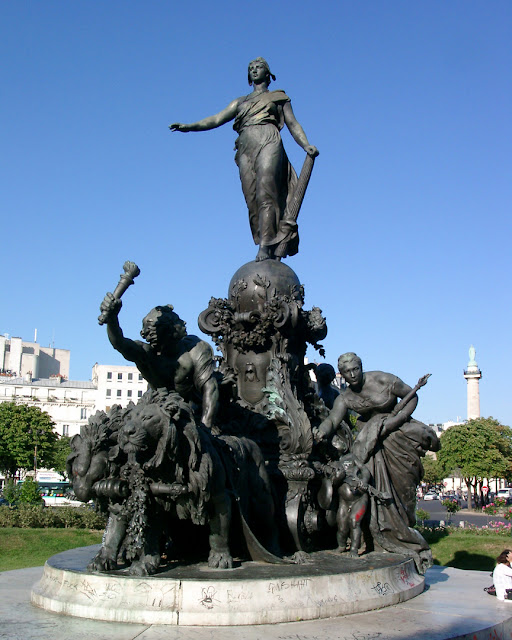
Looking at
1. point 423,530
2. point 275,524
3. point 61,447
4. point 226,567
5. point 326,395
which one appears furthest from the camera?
point 61,447

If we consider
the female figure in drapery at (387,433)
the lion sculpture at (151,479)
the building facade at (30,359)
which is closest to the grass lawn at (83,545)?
the female figure in drapery at (387,433)

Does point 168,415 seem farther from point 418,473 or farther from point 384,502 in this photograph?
point 418,473

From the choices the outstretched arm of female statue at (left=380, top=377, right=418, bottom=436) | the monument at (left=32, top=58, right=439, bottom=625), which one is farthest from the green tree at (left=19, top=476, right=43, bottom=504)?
the outstretched arm of female statue at (left=380, top=377, right=418, bottom=436)

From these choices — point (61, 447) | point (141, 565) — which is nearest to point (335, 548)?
point (141, 565)

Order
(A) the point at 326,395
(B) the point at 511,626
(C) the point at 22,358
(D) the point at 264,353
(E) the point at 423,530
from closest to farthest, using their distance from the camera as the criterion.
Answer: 1. (B) the point at 511,626
2. (D) the point at 264,353
3. (A) the point at 326,395
4. (E) the point at 423,530
5. (C) the point at 22,358

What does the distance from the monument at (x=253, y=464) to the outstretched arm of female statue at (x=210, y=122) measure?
3 cm

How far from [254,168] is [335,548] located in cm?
621

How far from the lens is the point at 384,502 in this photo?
28.2 ft

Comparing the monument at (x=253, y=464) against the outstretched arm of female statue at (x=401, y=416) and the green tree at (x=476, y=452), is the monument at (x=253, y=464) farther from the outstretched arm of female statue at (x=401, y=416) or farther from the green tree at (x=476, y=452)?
the green tree at (x=476, y=452)

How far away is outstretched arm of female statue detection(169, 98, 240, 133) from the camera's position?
1144 cm

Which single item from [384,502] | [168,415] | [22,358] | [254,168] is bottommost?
[384,502]

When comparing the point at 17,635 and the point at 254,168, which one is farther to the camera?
the point at 254,168

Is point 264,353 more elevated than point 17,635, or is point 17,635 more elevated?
point 264,353

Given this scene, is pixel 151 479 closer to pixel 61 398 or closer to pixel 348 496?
pixel 348 496
